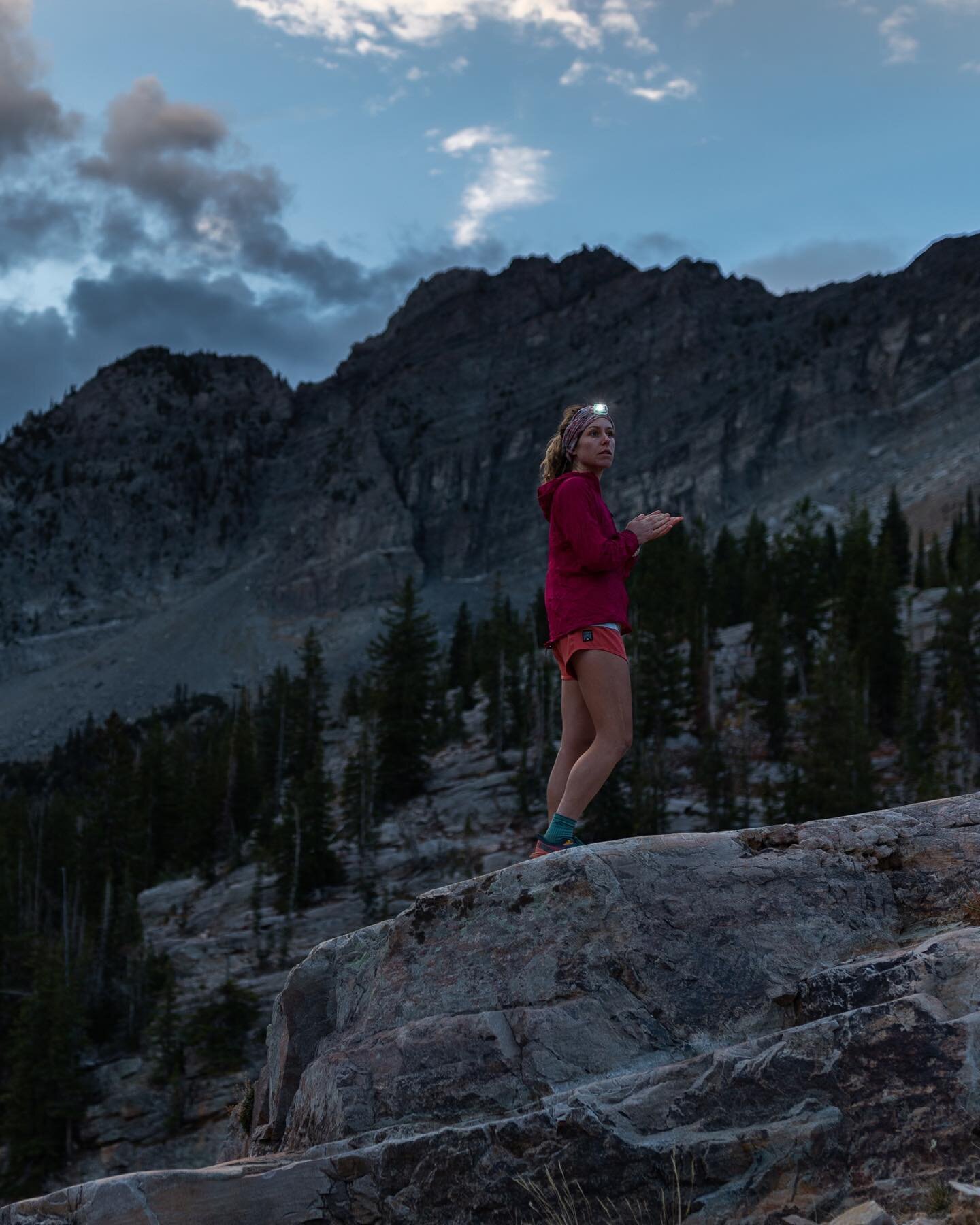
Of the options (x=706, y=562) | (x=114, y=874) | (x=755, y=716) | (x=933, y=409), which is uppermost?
(x=933, y=409)

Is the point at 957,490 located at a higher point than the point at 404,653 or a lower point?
higher

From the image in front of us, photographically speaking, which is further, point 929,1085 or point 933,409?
point 933,409

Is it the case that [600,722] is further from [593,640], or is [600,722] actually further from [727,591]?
[727,591]

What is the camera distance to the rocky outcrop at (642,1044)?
15.6 ft

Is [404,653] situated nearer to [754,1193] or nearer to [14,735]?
[754,1193]

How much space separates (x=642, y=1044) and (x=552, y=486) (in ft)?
10.9

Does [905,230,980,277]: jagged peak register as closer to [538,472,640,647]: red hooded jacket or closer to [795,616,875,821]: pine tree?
[795,616,875,821]: pine tree

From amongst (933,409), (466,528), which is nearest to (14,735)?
(466,528)

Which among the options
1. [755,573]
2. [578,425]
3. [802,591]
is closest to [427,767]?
[802,591]

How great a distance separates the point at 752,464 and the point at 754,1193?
572ft

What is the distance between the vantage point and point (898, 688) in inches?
2267

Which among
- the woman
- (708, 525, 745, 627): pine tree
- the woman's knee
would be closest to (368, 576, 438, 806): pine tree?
(708, 525, 745, 627): pine tree

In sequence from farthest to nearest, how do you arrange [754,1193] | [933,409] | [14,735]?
1. [933,409]
2. [14,735]
3. [754,1193]

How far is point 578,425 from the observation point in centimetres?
719
